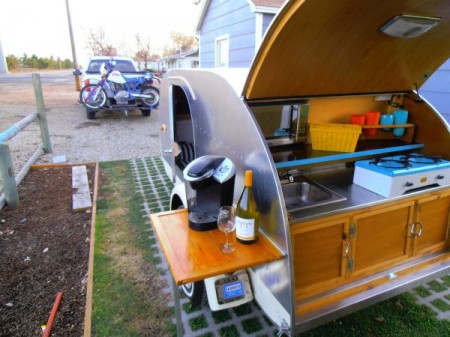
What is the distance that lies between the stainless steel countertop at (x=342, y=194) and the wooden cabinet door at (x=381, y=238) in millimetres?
68

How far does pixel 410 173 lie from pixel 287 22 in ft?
4.35

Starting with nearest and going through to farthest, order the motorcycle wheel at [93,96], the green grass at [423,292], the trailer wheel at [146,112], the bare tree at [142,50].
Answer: the green grass at [423,292] < the motorcycle wheel at [93,96] < the trailer wheel at [146,112] < the bare tree at [142,50]

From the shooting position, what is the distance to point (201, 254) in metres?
1.65

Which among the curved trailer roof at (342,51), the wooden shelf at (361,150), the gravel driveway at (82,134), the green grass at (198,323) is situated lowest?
the green grass at (198,323)

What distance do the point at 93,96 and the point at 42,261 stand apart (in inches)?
269

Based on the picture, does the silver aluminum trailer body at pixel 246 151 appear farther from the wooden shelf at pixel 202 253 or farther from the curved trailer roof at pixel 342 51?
the curved trailer roof at pixel 342 51

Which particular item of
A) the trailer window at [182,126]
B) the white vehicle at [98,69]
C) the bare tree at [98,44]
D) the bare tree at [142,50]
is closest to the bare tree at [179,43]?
the bare tree at [142,50]

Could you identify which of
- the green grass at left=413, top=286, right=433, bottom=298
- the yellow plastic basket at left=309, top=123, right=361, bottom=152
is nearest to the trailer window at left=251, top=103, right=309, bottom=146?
the yellow plastic basket at left=309, top=123, right=361, bottom=152

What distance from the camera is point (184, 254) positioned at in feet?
5.40

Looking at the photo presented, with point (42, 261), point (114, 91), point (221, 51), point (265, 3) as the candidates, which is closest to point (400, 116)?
point (42, 261)

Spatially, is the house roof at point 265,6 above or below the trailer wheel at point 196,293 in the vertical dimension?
above

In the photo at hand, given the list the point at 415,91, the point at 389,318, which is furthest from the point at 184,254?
the point at 415,91

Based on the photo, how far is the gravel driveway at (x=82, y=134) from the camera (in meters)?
6.30

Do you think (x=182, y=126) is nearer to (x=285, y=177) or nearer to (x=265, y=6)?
(x=285, y=177)
